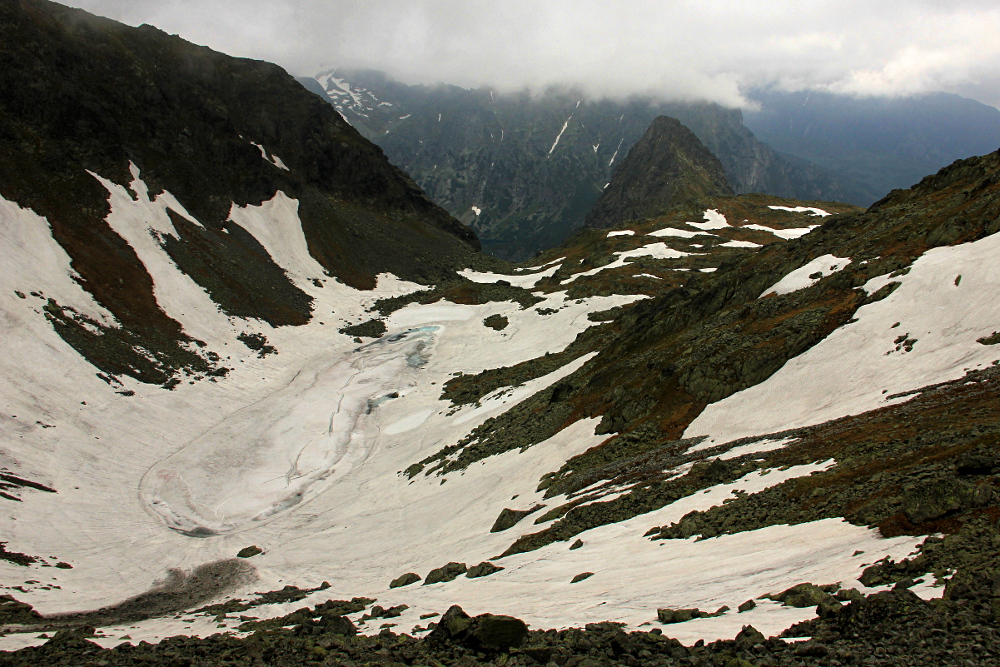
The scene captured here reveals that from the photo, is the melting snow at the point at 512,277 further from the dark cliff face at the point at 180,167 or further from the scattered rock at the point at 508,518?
the scattered rock at the point at 508,518

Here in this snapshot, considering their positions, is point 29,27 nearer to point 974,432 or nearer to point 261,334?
point 261,334

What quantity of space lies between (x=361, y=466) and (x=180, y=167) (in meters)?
83.8

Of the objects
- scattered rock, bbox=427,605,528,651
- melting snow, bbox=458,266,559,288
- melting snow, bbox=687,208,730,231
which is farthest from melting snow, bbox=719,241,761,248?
scattered rock, bbox=427,605,528,651

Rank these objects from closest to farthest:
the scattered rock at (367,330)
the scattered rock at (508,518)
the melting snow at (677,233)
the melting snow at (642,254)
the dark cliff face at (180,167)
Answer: the scattered rock at (508,518) < the dark cliff face at (180,167) < the scattered rock at (367,330) < the melting snow at (642,254) < the melting snow at (677,233)

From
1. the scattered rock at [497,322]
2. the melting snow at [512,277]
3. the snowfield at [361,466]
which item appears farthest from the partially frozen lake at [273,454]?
the melting snow at [512,277]

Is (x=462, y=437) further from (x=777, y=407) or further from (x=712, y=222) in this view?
(x=712, y=222)

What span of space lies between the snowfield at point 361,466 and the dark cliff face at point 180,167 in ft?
13.9

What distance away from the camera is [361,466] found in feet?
177

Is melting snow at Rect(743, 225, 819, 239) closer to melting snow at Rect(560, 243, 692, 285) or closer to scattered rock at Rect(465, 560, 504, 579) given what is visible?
melting snow at Rect(560, 243, 692, 285)

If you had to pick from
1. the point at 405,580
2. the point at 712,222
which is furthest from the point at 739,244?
the point at 405,580

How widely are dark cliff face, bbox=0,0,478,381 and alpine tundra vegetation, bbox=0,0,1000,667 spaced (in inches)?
30.4

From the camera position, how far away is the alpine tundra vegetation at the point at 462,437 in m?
14.7

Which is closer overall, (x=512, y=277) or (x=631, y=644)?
(x=631, y=644)

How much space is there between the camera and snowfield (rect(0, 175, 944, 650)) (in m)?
18.6
